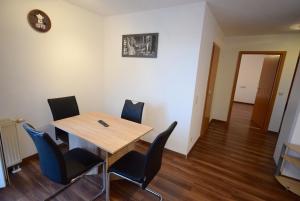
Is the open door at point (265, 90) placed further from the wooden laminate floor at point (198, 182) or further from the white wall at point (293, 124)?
the white wall at point (293, 124)

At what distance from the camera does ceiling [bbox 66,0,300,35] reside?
2.13 metres

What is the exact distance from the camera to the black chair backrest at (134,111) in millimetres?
2340

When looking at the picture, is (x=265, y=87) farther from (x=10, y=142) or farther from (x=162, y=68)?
(x=10, y=142)

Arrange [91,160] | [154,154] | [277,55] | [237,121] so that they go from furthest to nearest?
[237,121]
[277,55]
[91,160]
[154,154]

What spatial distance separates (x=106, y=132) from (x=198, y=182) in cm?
141

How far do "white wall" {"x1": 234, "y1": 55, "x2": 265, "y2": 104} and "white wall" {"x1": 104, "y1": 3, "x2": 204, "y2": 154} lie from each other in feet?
20.9

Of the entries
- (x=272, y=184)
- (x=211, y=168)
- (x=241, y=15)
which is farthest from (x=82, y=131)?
(x=241, y=15)

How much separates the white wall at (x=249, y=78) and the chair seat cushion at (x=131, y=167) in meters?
7.43

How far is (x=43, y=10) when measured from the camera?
217 centimetres

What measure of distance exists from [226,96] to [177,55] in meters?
2.76

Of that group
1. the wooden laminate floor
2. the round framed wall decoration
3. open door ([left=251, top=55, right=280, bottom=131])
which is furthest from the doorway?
the round framed wall decoration

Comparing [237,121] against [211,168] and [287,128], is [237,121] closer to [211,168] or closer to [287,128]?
[287,128]

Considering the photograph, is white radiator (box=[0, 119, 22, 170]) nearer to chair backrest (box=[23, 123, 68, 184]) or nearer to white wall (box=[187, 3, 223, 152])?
chair backrest (box=[23, 123, 68, 184])

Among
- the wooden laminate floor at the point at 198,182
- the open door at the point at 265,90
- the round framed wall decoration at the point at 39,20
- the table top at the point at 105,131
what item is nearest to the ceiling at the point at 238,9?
the round framed wall decoration at the point at 39,20
